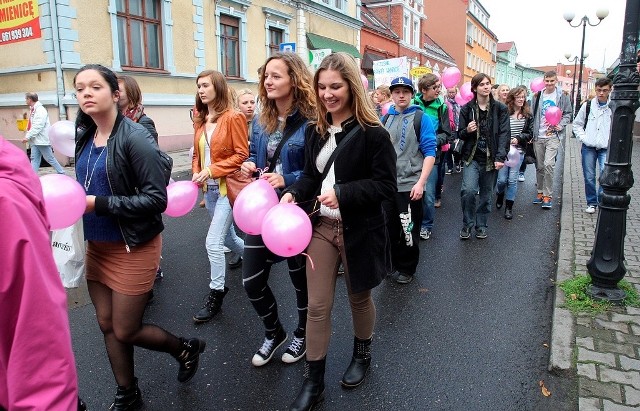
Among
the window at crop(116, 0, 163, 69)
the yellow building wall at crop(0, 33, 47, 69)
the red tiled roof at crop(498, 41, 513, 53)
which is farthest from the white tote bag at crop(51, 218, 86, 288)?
the red tiled roof at crop(498, 41, 513, 53)

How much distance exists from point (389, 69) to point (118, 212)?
14.3 metres

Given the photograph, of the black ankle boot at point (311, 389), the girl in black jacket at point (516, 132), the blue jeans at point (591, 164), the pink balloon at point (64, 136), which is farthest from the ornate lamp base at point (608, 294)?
the pink balloon at point (64, 136)

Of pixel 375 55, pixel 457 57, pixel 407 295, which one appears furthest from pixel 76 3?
pixel 457 57

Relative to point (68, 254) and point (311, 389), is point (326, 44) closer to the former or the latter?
point (68, 254)

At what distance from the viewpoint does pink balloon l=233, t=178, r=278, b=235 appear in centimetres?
281

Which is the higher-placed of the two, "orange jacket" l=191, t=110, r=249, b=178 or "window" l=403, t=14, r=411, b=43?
"window" l=403, t=14, r=411, b=43

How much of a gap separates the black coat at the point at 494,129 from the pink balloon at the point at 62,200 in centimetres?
498

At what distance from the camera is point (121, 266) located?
2.58 metres

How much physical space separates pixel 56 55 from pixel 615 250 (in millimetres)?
13293

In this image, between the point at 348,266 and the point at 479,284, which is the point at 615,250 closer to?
the point at 479,284

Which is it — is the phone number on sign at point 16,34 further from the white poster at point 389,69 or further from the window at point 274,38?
the white poster at point 389,69

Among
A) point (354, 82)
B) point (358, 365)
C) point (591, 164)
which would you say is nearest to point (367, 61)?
point (591, 164)

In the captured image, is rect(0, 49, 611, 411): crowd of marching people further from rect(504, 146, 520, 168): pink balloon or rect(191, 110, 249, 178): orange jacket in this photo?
rect(504, 146, 520, 168): pink balloon

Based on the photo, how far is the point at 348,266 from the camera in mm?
2771
